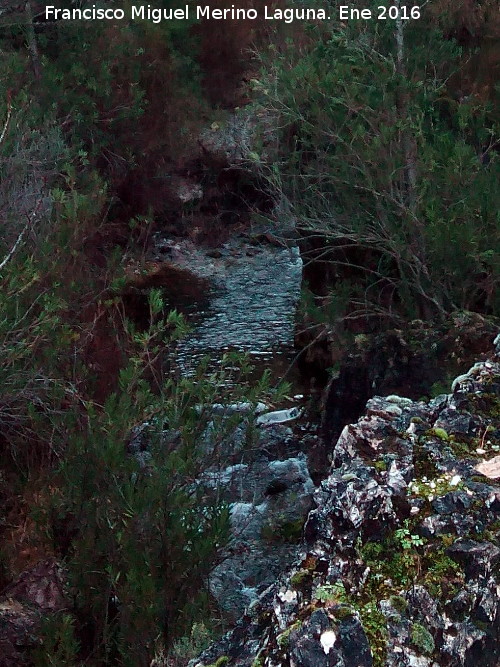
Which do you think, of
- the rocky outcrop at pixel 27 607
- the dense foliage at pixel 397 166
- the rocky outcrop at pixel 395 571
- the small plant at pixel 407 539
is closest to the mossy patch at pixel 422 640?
the rocky outcrop at pixel 395 571

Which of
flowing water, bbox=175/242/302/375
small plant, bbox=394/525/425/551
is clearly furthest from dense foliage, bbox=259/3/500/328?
small plant, bbox=394/525/425/551

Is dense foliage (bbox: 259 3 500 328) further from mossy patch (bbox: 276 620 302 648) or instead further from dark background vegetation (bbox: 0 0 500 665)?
mossy patch (bbox: 276 620 302 648)

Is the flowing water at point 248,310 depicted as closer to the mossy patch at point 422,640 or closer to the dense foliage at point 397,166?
the dense foliage at point 397,166

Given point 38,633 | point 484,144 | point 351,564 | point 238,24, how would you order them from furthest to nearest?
point 238,24 → point 484,144 → point 38,633 → point 351,564

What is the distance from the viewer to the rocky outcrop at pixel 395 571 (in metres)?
1.54

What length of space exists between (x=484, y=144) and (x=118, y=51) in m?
7.32

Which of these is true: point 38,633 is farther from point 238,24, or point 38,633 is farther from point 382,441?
point 238,24

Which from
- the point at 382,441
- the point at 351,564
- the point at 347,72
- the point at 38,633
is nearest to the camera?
the point at 351,564

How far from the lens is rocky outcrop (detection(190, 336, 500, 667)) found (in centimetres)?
154

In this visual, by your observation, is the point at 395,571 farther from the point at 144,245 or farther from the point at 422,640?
the point at 144,245

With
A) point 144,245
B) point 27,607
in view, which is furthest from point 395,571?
point 144,245

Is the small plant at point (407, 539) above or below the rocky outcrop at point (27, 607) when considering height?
above

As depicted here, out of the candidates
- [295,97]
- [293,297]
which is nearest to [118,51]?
[293,297]

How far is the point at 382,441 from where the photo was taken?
2160 millimetres
